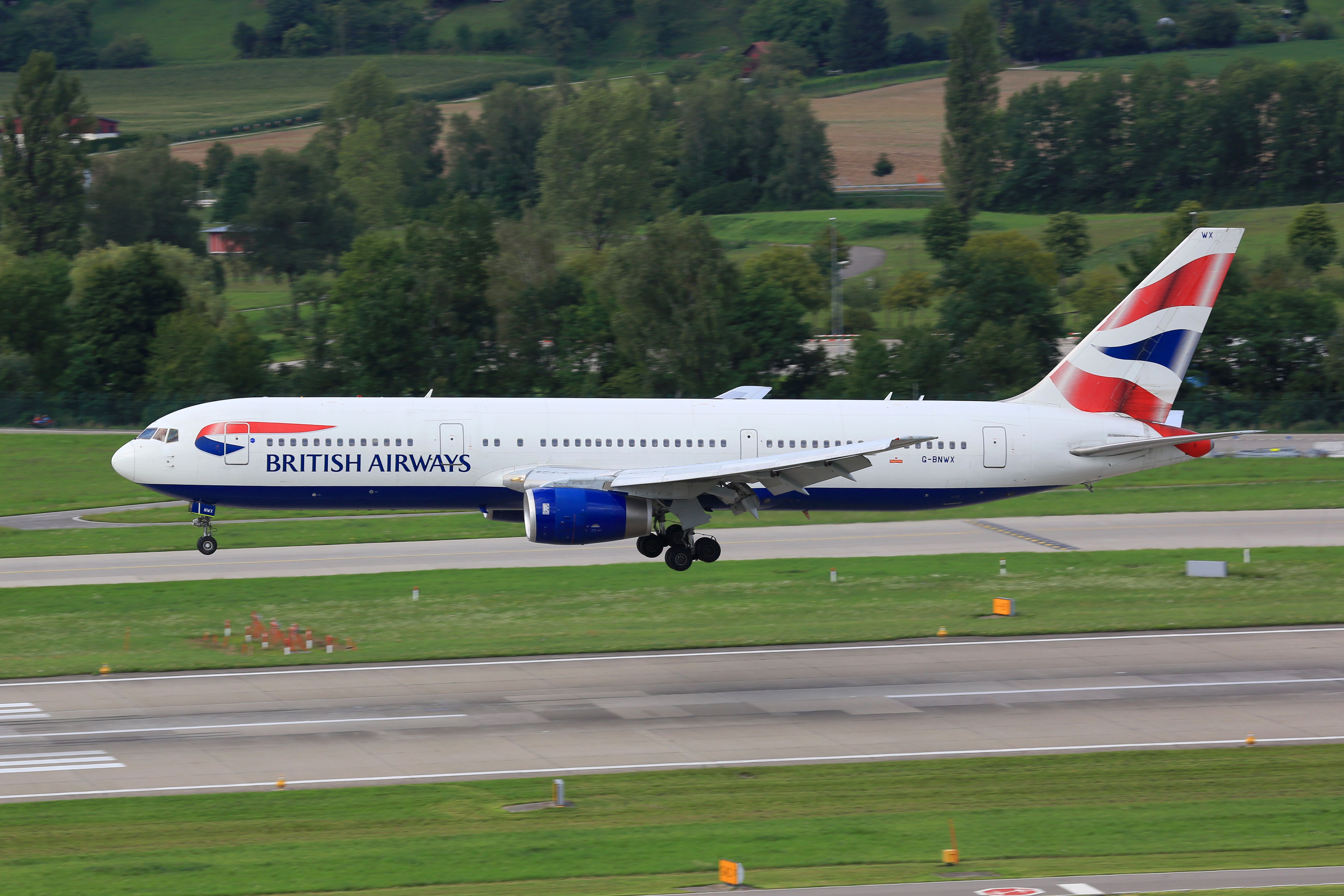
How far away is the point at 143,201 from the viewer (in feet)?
593

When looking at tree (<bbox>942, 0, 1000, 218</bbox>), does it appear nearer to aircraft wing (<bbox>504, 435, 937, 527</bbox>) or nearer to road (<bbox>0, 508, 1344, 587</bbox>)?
road (<bbox>0, 508, 1344, 587</bbox>)

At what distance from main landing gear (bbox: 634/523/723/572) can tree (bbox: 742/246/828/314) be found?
78213 mm

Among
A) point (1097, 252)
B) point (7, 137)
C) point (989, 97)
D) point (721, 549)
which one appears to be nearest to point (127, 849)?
point (721, 549)

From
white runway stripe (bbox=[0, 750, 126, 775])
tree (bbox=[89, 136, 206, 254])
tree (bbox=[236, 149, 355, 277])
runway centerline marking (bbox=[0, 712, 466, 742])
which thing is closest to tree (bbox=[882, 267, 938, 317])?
tree (bbox=[236, 149, 355, 277])

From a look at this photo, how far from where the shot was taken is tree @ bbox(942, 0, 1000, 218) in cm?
17838

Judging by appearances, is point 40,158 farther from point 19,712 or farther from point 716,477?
point 716,477

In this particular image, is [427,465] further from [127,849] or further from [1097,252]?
[1097,252]

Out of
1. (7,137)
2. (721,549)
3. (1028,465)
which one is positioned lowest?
(721,549)

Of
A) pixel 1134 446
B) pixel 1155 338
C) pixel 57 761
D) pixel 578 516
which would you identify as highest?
pixel 1155 338

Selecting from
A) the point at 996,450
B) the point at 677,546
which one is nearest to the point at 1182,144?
the point at 996,450

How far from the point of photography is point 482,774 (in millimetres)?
32125

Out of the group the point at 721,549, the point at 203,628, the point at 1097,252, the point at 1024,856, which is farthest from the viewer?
the point at 1097,252

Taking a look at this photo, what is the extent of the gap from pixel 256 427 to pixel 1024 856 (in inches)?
1085

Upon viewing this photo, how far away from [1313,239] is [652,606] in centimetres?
11431
